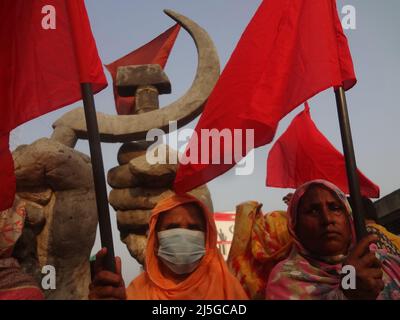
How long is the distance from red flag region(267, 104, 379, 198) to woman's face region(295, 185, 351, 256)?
1.44 m

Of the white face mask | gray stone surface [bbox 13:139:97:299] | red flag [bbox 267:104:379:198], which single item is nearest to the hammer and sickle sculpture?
gray stone surface [bbox 13:139:97:299]

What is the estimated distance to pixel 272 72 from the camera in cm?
259

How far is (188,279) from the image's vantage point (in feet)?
9.03

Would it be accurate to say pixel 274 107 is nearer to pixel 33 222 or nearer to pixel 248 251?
pixel 248 251

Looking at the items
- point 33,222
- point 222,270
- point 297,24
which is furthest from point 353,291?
point 33,222

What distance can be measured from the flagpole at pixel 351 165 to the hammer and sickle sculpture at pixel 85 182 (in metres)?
2.19

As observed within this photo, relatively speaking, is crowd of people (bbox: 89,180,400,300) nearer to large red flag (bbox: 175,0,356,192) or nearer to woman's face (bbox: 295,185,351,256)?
woman's face (bbox: 295,185,351,256)

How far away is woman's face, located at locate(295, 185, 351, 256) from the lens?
2.57 metres

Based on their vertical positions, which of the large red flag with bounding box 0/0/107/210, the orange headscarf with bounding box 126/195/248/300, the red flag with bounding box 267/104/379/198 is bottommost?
the orange headscarf with bounding box 126/195/248/300

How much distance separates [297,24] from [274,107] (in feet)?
1.82

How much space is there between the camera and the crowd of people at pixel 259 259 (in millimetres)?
2588

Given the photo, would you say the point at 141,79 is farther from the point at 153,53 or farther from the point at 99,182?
the point at 99,182

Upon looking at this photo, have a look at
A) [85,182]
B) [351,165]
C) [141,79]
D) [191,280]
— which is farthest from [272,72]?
[141,79]

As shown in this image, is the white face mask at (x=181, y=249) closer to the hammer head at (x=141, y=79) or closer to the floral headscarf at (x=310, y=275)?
the floral headscarf at (x=310, y=275)
